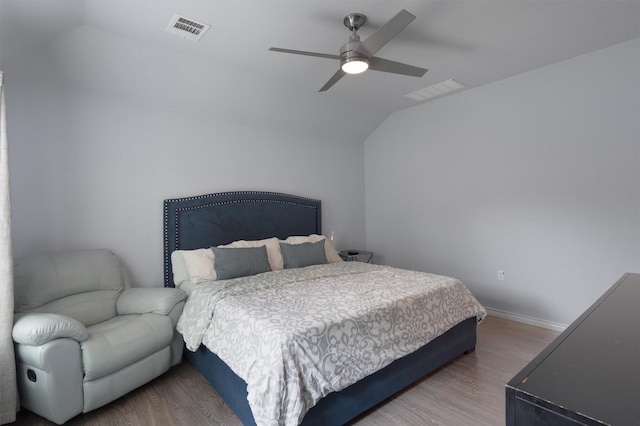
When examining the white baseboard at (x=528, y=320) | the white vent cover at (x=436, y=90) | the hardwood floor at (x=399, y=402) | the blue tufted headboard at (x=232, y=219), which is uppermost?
the white vent cover at (x=436, y=90)

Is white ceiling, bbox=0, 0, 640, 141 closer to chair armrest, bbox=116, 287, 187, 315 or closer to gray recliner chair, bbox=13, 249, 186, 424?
gray recliner chair, bbox=13, 249, 186, 424

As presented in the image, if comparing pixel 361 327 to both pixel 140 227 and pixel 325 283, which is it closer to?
pixel 325 283

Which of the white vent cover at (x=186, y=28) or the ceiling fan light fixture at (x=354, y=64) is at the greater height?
the white vent cover at (x=186, y=28)

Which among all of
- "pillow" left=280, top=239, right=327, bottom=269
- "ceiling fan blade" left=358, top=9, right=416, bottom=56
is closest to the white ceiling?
"ceiling fan blade" left=358, top=9, right=416, bottom=56

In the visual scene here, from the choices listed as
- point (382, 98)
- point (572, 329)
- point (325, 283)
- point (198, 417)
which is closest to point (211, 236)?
point (325, 283)

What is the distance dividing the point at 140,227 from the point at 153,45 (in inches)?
66.8

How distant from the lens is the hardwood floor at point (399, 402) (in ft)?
6.57

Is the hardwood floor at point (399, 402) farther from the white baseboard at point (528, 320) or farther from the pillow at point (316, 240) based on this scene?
the pillow at point (316, 240)

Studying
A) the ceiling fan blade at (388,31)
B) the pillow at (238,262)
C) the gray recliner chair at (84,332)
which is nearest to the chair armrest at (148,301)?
the gray recliner chair at (84,332)

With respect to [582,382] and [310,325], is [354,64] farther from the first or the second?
[582,382]

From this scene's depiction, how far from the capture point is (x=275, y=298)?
2.30m

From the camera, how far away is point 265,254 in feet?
10.8

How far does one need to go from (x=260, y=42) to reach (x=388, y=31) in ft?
3.92

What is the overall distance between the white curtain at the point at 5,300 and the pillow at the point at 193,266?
126cm
